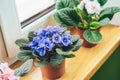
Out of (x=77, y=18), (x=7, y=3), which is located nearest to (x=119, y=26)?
(x=77, y=18)

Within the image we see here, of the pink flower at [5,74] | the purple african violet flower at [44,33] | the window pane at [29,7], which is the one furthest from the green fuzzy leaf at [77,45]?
the window pane at [29,7]

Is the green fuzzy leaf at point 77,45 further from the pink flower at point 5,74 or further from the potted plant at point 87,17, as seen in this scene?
the pink flower at point 5,74

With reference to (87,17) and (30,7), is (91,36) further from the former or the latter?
(30,7)

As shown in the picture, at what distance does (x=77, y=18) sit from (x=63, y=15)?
0.07m

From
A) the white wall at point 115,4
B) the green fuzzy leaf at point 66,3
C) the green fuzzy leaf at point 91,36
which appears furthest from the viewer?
the white wall at point 115,4

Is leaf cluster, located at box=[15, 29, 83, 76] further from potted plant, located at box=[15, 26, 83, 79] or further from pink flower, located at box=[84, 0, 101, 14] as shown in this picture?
pink flower, located at box=[84, 0, 101, 14]

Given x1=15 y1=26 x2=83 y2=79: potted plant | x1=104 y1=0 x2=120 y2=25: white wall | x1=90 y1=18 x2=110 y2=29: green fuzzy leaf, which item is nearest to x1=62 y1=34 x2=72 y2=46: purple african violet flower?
x1=15 y1=26 x2=83 y2=79: potted plant

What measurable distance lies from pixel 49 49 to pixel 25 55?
0.10 meters

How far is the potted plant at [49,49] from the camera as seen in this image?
86 cm

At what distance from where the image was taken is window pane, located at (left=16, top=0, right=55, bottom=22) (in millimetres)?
1147

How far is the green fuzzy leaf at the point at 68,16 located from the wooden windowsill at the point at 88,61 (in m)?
0.15

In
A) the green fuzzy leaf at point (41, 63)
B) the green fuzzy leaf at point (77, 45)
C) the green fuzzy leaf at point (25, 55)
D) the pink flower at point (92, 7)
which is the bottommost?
the green fuzzy leaf at point (41, 63)

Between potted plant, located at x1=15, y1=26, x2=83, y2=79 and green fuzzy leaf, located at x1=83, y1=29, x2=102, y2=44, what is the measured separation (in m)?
0.12

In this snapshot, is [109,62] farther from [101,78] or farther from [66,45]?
[66,45]
